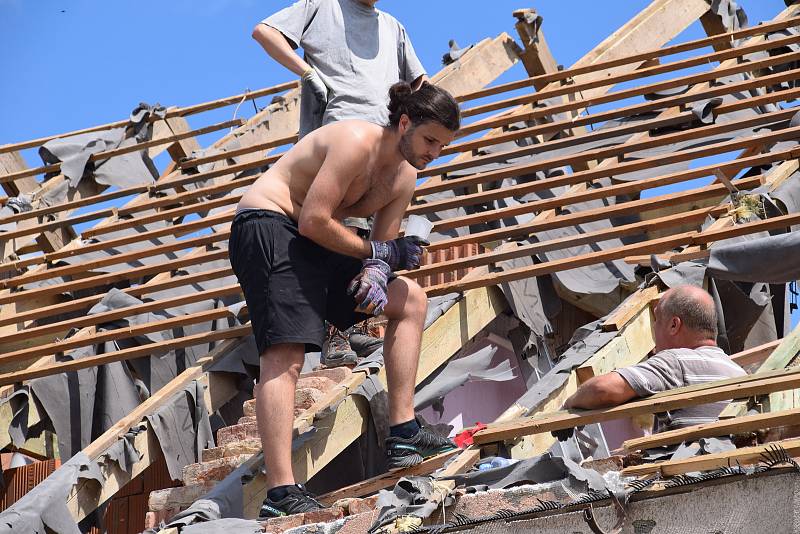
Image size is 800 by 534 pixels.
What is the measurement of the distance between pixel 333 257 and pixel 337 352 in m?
1.32

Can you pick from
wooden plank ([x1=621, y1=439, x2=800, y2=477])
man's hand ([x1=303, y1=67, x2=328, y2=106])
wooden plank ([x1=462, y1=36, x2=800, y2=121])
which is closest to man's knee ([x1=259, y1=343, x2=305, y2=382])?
wooden plank ([x1=621, y1=439, x2=800, y2=477])

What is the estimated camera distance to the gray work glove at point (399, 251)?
439 cm

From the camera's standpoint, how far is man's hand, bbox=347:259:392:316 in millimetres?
4219

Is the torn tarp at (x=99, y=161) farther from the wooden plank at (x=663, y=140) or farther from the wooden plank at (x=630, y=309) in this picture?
the wooden plank at (x=630, y=309)

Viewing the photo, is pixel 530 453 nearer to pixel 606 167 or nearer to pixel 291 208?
pixel 291 208

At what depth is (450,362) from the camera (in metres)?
5.88

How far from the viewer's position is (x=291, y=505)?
4.06 m

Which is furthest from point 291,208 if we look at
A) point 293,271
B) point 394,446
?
point 394,446

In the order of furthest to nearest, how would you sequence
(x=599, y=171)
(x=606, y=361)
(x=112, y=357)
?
(x=599, y=171) < (x=112, y=357) < (x=606, y=361)

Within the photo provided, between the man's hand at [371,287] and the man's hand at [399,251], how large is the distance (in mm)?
63

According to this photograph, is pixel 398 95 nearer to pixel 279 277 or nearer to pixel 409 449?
pixel 279 277

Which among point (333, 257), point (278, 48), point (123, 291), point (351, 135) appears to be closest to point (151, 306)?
point (123, 291)

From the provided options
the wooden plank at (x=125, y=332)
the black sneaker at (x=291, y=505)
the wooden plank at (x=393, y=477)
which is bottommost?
the wooden plank at (x=393, y=477)

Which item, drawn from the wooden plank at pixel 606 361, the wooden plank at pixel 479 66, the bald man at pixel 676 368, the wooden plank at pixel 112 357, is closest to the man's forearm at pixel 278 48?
the wooden plank at pixel 112 357
